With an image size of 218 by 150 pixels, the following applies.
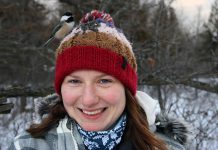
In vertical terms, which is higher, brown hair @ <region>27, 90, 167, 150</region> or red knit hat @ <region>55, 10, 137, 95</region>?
red knit hat @ <region>55, 10, 137, 95</region>

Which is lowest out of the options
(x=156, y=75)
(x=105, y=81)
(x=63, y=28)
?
(x=156, y=75)

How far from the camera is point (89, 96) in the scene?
1.84 metres

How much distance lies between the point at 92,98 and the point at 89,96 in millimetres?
17

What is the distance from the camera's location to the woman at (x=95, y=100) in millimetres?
1884

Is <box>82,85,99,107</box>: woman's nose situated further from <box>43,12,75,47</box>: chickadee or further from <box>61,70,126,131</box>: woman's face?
<box>43,12,75,47</box>: chickadee

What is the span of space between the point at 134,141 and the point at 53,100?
1.70 feet

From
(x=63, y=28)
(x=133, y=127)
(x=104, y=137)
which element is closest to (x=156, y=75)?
(x=63, y=28)

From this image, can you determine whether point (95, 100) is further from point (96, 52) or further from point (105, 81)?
point (96, 52)

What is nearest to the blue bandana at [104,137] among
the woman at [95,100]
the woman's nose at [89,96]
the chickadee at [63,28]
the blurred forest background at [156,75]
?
the woman at [95,100]

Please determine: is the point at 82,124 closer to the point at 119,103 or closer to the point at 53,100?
the point at 119,103

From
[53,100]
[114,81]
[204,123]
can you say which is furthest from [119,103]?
[204,123]

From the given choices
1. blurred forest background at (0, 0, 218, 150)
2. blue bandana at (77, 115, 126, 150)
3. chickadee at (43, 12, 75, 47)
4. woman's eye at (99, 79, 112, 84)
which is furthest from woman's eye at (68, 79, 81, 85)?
blurred forest background at (0, 0, 218, 150)

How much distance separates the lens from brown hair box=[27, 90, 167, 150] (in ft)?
6.79

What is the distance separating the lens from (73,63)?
189cm
